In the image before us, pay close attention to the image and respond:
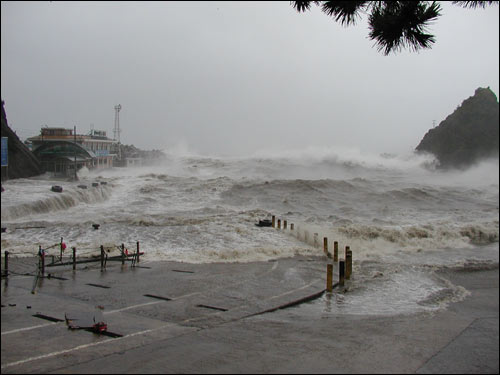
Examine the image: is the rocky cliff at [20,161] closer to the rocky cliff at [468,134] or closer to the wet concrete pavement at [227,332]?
the wet concrete pavement at [227,332]

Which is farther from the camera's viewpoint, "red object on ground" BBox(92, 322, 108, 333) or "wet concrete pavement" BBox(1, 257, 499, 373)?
"red object on ground" BBox(92, 322, 108, 333)

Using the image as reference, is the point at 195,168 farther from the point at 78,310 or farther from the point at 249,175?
the point at 78,310

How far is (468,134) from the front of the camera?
5008mm

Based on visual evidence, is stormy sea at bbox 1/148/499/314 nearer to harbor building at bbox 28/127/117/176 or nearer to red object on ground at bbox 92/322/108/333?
harbor building at bbox 28/127/117/176

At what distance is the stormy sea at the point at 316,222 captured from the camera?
10.0 m

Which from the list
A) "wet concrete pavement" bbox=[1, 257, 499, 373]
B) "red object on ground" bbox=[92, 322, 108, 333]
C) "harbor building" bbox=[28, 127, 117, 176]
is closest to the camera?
"wet concrete pavement" bbox=[1, 257, 499, 373]

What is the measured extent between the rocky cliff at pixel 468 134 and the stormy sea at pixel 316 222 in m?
0.17

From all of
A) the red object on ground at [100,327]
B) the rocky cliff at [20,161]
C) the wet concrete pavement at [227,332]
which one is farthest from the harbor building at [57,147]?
the red object on ground at [100,327]

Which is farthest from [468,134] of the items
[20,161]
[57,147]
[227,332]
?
[57,147]

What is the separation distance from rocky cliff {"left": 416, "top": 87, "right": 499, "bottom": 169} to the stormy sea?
173 millimetres

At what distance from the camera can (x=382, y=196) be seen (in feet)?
106

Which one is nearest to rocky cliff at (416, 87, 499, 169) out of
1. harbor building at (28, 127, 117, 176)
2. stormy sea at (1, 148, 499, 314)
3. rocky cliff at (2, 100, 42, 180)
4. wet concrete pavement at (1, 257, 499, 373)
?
stormy sea at (1, 148, 499, 314)

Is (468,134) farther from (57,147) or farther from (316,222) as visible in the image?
(316,222)

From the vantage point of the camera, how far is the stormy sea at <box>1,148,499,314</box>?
395 inches
